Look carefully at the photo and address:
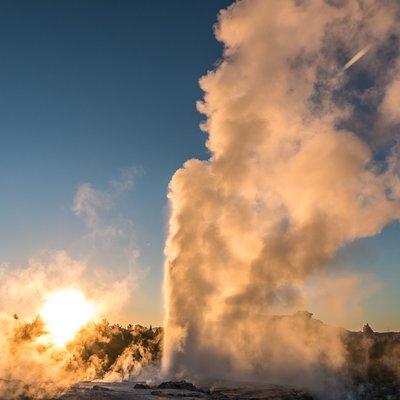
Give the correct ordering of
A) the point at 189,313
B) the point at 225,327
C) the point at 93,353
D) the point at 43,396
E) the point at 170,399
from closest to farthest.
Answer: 1. the point at 170,399
2. the point at 43,396
3. the point at 189,313
4. the point at 225,327
5. the point at 93,353

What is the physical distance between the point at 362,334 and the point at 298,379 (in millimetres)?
38295

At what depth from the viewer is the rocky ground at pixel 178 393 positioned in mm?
21206

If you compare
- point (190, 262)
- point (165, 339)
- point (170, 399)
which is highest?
point (190, 262)

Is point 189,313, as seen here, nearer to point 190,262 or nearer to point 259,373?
point 190,262

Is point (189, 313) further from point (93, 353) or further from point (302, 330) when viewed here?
point (93, 353)

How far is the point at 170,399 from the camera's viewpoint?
21.1m

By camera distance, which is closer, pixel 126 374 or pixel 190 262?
pixel 126 374

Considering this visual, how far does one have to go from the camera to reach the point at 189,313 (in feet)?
126

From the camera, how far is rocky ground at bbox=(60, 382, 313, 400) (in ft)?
69.6

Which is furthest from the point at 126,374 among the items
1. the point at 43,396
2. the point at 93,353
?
the point at 93,353

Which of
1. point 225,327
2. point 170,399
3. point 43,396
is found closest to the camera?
point 170,399

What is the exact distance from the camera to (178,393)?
23234 mm

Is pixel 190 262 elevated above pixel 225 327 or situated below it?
above

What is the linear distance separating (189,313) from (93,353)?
1058 inches
